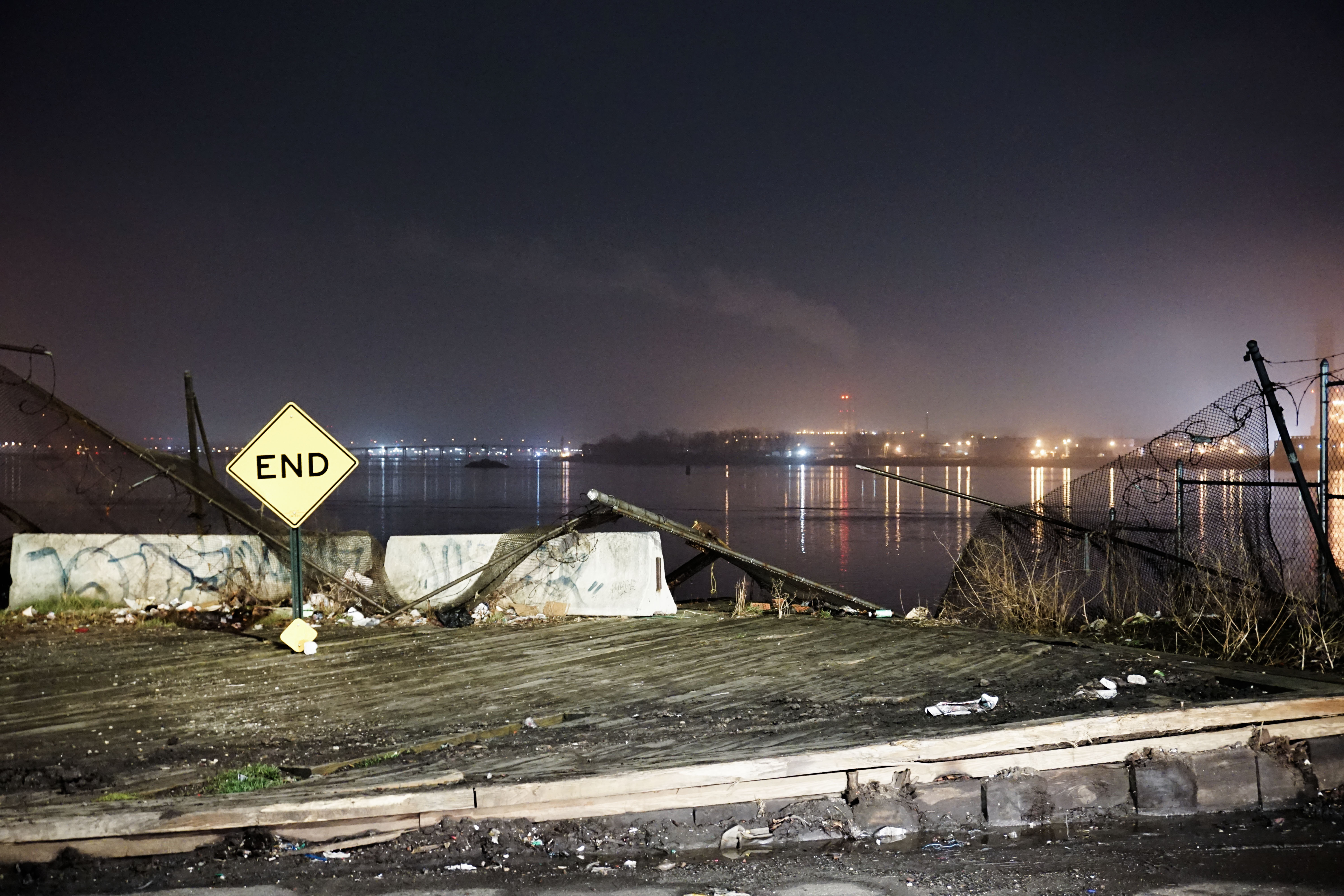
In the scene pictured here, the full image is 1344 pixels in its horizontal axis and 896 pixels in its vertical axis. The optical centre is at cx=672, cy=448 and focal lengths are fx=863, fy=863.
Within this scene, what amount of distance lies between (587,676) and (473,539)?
14.1ft

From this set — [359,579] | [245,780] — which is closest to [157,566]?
[359,579]

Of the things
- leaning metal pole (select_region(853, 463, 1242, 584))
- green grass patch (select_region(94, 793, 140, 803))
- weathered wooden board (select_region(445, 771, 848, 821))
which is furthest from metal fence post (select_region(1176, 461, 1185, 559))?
green grass patch (select_region(94, 793, 140, 803))

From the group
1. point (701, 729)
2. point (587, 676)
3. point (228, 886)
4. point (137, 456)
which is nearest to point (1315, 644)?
point (701, 729)

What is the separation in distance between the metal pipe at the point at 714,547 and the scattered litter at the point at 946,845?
6.32m

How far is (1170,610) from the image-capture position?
432 inches

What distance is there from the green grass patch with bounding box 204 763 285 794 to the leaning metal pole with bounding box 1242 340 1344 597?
10.1 meters

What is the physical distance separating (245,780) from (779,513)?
5895 centimetres

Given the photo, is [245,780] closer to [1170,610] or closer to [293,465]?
[293,465]

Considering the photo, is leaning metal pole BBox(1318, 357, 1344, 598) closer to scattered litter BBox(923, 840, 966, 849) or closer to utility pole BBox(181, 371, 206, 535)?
scattered litter BBox(923, 840, 966, 849)

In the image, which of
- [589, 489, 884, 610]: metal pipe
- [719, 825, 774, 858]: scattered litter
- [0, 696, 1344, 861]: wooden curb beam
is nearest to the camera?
[0, 696, 1344, 861]: wooden curb beam

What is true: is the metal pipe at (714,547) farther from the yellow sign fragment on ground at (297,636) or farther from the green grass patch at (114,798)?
the green grass patch at (114,798)

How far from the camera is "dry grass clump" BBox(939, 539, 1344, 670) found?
9062mm

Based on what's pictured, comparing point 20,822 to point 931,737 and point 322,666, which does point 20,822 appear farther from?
point 931,737

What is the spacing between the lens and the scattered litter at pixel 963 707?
648 centimetres
